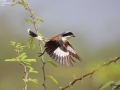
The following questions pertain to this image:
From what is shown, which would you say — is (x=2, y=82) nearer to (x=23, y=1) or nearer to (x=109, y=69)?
(x=23, y=1)

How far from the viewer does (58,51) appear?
1.93 ft

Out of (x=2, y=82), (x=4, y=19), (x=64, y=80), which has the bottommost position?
(x=64, y=80)

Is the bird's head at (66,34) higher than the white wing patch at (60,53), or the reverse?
the bird's head at (66,34)

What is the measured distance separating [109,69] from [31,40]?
0.22m

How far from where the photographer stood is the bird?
542 mm

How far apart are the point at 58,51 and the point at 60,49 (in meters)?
0.02

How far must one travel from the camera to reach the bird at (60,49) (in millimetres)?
542

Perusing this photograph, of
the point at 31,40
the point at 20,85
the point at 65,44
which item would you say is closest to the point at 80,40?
the point at 20,85

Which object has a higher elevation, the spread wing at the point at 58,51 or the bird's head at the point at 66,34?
the bird's head at the point at 66,34

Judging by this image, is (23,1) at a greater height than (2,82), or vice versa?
(23,1)

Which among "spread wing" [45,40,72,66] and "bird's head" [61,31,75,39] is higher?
"bird's head" [61,31,75,39]

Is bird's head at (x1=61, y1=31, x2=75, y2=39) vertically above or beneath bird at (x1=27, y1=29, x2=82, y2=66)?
above

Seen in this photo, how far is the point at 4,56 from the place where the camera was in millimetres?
1883

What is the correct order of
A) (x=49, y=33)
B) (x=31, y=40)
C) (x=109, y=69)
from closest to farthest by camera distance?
(x=109, y=69) → (x=31, y=40) → (x=49, y=33)
